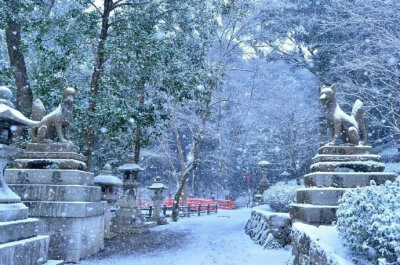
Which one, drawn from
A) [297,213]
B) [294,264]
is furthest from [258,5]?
[294,264]

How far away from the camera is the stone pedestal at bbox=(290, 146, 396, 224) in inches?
290

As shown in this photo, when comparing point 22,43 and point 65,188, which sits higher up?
point 22,43

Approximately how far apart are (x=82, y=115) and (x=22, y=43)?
3.32 metres

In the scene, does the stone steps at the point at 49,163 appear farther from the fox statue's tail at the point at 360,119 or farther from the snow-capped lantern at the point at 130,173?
the fox statue's tail at the point at 360,119

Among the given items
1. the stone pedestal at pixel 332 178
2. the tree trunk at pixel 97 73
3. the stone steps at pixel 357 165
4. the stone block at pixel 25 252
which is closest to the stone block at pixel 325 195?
the stone pedestal at pixel 332 178

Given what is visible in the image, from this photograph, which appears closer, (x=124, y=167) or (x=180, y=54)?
(x=180, y=54)

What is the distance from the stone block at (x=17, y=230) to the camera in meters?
4.78

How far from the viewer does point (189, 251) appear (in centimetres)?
1034

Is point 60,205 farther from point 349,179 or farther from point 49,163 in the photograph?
point 349,179

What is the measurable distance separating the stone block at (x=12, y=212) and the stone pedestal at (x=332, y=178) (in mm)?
5219

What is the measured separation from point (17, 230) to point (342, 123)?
6.84 metres

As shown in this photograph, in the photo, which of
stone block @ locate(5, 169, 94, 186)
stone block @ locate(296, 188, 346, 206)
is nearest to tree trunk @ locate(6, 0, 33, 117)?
stone block @ locate(5, 169, 94, 186)

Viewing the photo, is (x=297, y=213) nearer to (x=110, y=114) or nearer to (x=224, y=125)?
(x=110, y=114)

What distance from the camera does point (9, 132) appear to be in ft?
18.1
